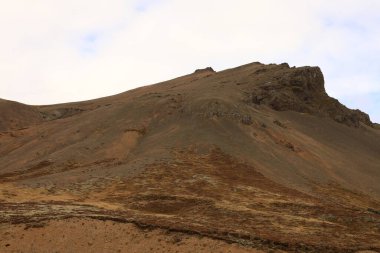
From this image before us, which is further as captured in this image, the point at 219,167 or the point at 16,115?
the point at 16,115

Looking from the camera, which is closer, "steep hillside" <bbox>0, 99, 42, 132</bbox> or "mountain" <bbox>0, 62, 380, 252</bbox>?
"mountain" <bbox>0, 62, 380, 252</bbox>

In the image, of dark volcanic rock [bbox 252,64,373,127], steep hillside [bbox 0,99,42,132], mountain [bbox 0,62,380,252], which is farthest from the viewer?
steep hillside [bbox 0,99,42,132]

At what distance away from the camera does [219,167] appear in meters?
41.1

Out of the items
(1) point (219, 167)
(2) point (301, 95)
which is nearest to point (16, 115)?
(2) point (301, 95)

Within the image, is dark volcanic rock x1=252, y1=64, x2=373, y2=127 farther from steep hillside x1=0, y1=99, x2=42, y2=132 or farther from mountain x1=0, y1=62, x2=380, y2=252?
steep hillside x1=0, y1=99, x2=42, y2=132

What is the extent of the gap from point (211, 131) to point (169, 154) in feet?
22.6

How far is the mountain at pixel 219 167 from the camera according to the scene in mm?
25859

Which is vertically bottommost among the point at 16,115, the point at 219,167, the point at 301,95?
the point at 219,167

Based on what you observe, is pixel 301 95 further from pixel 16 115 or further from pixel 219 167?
pixel 16 115

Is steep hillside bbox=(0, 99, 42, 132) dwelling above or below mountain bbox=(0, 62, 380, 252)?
above

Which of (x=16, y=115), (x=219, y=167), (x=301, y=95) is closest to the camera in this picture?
(x=219, y=167)

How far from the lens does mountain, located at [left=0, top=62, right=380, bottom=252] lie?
25859mm

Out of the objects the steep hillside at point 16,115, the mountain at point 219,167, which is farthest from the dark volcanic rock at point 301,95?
the steep hillside at point 16,115

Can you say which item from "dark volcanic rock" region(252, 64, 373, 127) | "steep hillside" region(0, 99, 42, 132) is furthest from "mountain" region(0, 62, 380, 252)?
"steep hillside" region(0, 99, 42, 132)
